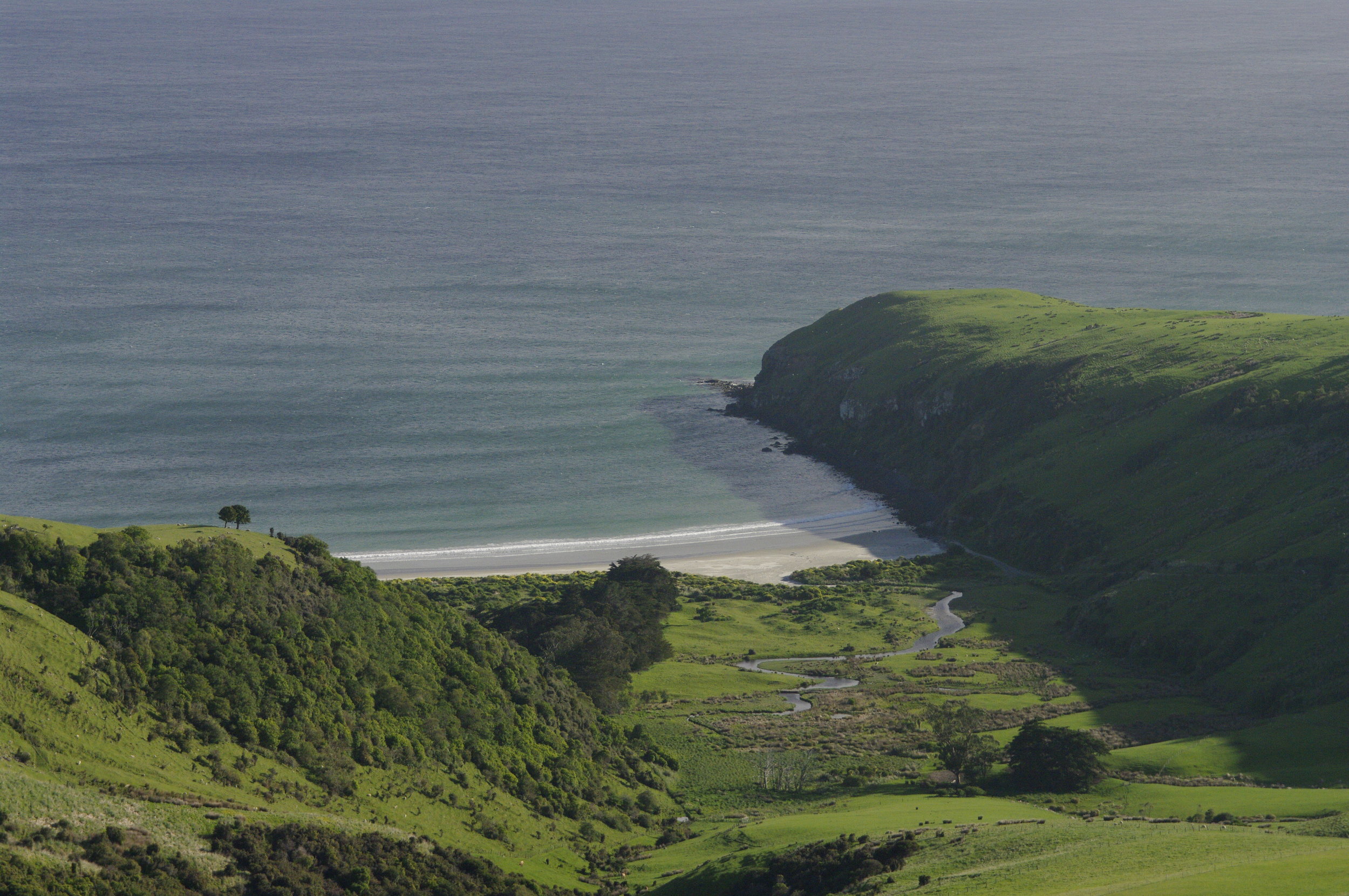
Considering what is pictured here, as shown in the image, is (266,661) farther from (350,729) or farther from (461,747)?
(461,747)

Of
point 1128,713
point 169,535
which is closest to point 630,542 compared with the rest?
point 1128,713

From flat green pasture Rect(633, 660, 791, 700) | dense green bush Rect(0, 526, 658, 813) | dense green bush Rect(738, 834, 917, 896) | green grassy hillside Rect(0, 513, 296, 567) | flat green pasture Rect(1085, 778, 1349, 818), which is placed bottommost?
flat green pasture Rect(1085, 778, 1349, 818)

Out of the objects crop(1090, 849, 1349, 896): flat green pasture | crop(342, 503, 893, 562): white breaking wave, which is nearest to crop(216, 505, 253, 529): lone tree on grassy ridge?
crop(1090, 849, 1349, 896): flat green pasture

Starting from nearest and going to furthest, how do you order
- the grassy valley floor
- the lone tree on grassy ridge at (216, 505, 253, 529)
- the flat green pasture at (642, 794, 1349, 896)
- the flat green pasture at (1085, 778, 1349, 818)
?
the flat green pasture at (642, 794, 1349, 896) → the grassy valley floor → the flat green pasture at (1085, 778, 1349, 818) → the lone tree on grassy ridge at (216, 505, 253, 529)

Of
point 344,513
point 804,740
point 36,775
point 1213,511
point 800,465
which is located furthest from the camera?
point 800,465

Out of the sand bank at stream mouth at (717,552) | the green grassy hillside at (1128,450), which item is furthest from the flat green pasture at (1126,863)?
the sand bank at stream mouth at (717,552)

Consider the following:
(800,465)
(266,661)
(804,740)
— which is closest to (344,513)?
(800,465)

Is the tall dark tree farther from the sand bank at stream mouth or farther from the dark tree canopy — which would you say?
the sand bank at stream mouth
